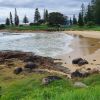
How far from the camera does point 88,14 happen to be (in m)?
107

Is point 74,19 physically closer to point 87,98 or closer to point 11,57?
point 11,57

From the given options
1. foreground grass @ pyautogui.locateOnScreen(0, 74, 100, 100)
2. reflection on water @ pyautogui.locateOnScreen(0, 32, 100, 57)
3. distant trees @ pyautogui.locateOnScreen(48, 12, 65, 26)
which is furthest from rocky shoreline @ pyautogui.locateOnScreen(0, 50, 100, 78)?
distant trees @ pyautogui.locateOnScreen(48, 12, 65, 26)

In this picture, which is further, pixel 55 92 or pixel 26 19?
pixel 26 19

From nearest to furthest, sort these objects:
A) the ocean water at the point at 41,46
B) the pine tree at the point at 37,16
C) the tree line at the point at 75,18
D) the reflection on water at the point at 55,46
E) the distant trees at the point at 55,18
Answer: the reflection on water at the point at 55,46 → the ocean water at the point at 41,46 → the tree line at the point at 75,18 → the distant trees at the point at 55,18 → the pine tree at the point at 37,16

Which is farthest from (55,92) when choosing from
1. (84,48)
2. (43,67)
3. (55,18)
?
(55,18)

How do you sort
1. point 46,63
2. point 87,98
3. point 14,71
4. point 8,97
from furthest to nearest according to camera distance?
point 46,63 → point 14,71 → point 8,97 → point 87,98

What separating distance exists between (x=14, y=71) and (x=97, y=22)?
83.1m

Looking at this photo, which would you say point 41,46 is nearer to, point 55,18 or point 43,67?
point 43,67

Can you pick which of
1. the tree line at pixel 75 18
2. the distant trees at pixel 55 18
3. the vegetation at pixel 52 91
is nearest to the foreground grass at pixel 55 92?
the vegetation at pixel 52 91

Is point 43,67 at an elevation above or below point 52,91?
below

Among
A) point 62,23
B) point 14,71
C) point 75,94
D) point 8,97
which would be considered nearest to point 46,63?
point 14,71

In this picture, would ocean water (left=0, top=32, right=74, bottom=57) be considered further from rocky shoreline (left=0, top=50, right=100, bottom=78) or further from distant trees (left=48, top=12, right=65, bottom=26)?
distant trees (left=48, top=12, right=65, bottom=26)

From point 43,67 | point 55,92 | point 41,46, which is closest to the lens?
point 55,92

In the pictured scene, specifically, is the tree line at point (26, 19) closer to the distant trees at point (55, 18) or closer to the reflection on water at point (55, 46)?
the distant trees at point (55, 18)
